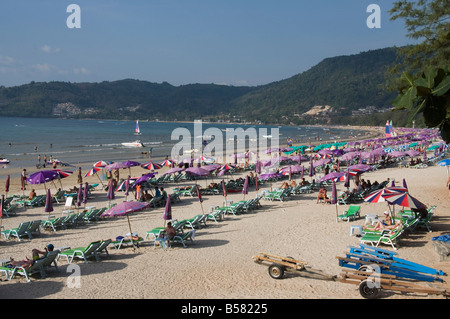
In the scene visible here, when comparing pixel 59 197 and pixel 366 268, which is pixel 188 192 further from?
pixel 366 268

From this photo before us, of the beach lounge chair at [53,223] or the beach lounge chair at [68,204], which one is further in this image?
the beach lounge chair at [68,204]

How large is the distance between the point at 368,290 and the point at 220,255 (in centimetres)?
365

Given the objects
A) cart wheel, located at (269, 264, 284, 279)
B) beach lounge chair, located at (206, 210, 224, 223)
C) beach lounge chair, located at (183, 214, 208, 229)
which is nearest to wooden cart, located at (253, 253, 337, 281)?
cart wheel, located at (269, 264, 284, 279)

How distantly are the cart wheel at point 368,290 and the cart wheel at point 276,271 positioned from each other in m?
1.47

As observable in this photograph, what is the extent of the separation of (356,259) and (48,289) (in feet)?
18.2

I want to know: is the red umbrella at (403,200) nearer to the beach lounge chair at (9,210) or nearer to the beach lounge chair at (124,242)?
the beach lounge chair at (124,242)

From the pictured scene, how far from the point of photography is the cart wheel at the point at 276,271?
7085mm

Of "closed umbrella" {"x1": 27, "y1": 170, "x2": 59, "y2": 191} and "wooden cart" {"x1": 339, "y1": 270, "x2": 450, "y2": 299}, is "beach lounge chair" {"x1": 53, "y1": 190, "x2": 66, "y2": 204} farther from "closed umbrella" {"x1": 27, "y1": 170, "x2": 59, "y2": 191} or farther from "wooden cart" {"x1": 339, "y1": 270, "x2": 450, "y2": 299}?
"wooden cart" {"x1": 339, "y1": 270, "x2": 450, "y2": 299}

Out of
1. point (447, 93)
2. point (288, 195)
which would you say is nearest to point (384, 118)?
point (288, 195)

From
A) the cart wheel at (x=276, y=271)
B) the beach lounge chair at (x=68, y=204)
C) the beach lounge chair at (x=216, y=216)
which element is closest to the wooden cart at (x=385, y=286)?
the cart wheel at (x=276, y=271)

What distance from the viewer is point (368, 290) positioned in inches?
238

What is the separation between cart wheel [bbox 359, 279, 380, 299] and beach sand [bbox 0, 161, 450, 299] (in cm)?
16

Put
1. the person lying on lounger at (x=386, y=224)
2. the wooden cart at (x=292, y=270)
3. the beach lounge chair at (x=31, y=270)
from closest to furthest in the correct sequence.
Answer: the wooden cart at (x=292, y=270), the beach lounge chair at (x=31, y=270), the person lying on lounger at (x=386, y=224)
